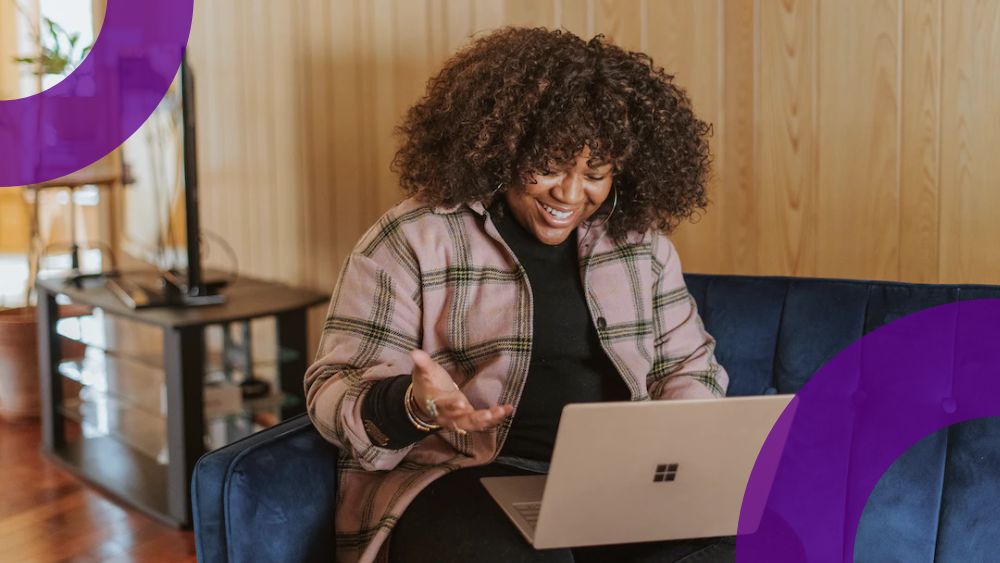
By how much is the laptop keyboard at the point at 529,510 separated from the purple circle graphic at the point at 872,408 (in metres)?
→ 0.39

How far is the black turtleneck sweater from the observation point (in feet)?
4.36

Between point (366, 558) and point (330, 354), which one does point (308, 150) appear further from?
point (366, 558)

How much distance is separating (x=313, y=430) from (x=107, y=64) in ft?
9.88

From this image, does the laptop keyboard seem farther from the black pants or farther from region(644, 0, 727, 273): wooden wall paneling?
region(644, 0, 727, 273): wooden wall paneling

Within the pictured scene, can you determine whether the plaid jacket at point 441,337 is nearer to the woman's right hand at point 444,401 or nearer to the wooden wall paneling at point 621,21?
the woman's right hand at point 444,401

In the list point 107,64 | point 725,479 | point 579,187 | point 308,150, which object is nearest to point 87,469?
point 308,150

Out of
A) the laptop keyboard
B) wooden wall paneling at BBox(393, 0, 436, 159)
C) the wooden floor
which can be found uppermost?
wooden wall paneling at BBox(393, 0, 436, 159)

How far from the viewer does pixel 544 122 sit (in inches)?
51.2

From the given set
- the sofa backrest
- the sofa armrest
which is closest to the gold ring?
the sofa armrest

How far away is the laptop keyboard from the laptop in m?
0.02

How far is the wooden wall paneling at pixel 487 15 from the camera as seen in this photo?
204 centimetres

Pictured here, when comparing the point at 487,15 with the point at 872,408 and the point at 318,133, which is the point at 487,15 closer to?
the point at 318,133

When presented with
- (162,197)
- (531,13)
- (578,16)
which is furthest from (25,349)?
(578,16)

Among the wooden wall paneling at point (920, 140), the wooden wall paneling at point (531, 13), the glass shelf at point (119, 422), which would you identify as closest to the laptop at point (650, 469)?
the wooden wall paneling at point (920, 140)
